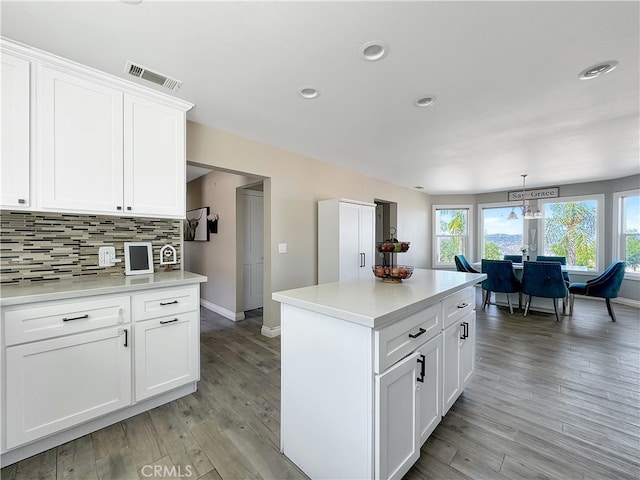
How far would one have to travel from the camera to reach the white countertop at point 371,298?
121cm

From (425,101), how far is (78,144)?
9.06 feet

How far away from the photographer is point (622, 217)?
546 centimetres

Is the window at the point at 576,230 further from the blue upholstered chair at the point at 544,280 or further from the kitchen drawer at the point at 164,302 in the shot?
the kitchen drawer at the point at 164,302

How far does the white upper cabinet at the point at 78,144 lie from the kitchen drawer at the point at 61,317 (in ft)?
2.27

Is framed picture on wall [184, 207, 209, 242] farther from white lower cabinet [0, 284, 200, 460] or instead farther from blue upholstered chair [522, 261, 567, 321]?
blue upholstered chair [522, 261, 567, 321]

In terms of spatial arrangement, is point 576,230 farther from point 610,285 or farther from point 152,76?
point 152,76

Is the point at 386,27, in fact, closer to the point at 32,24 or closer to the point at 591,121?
the point at 32,24

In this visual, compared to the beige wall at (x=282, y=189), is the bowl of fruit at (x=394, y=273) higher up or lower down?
lower down

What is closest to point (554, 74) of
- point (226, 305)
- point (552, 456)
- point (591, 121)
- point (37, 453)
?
point (591, 121)

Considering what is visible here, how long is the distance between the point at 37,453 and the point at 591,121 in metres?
5.27

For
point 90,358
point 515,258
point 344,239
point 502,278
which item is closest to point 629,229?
point 515,258

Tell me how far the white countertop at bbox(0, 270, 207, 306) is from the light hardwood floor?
37.1 inches

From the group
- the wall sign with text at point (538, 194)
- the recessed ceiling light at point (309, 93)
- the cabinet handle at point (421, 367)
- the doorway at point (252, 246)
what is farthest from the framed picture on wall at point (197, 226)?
the wall sign with text at point (538, 194)

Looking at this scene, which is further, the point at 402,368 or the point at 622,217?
the point at 622,217
